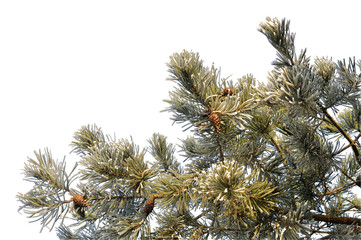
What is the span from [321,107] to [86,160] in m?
0.37

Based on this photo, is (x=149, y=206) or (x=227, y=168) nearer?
(x=227, y=168)

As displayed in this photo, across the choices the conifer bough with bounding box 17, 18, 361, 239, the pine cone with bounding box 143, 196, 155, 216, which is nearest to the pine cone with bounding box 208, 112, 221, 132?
the conifer bough with bounding box 17, 18, 361, 239

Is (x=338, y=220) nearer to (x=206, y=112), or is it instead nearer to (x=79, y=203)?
(x=206, y=112)

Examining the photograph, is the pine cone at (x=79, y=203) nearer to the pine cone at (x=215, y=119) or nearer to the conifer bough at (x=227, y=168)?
the conifer bough at (x=227, y=168)

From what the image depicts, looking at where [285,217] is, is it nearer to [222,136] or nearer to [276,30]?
[222,136]

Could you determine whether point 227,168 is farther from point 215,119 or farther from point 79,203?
point 79,203

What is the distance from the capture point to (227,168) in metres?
0.57

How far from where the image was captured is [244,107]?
647 millimetres

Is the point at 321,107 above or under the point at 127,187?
above

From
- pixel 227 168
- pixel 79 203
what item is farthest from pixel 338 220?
pixel 79 203

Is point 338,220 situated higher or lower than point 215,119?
lower

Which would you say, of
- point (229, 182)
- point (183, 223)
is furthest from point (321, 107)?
point (183, 223)

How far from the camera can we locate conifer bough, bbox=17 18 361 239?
0.62 meters

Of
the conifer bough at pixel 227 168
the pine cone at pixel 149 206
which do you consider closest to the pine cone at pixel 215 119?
the conifer bough at pixel 227 168
